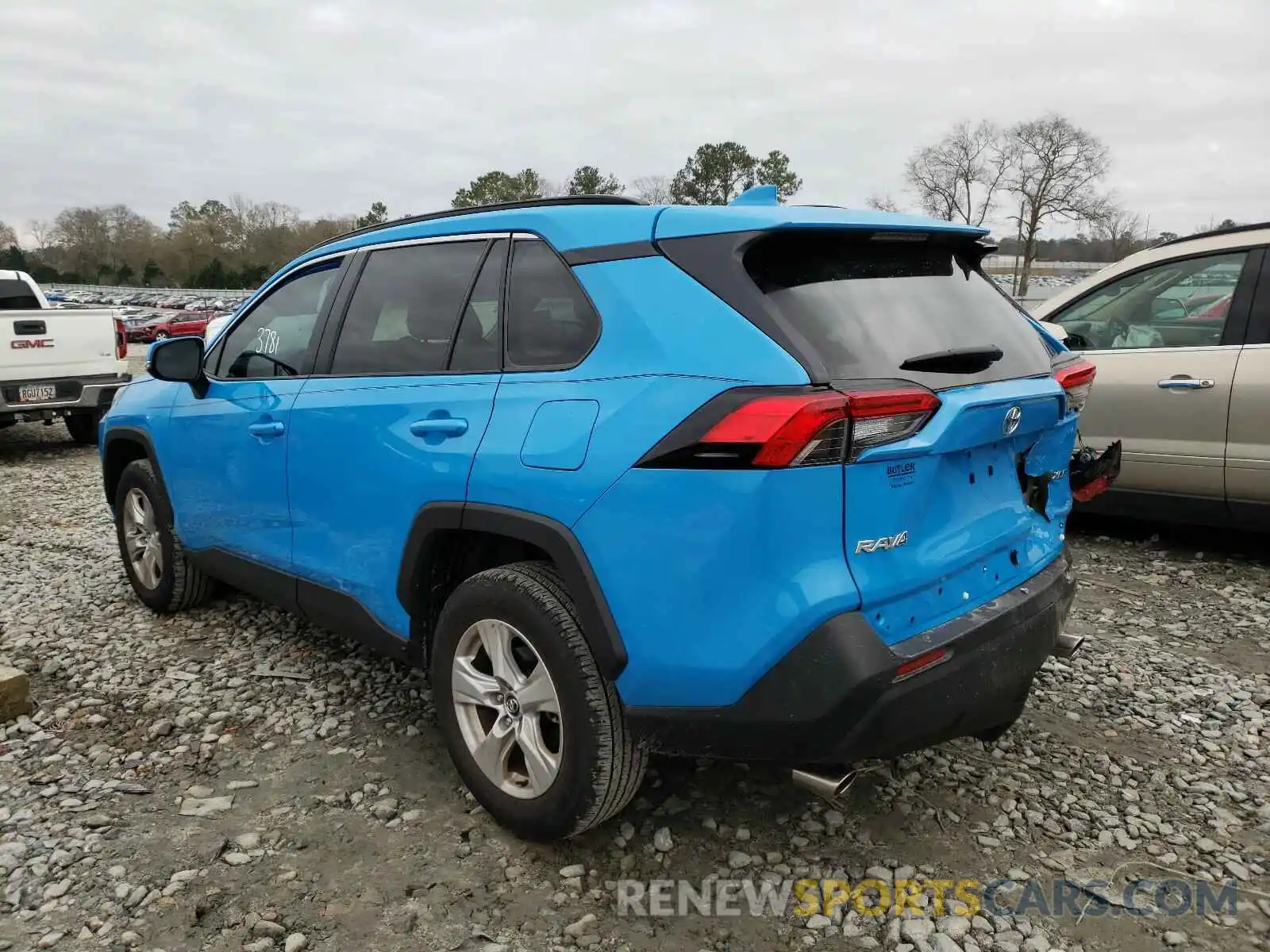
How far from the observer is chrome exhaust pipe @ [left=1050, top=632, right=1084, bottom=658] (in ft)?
8.80

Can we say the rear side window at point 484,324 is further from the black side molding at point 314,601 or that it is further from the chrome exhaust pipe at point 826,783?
the chrome exhaust pipe at point 826,783

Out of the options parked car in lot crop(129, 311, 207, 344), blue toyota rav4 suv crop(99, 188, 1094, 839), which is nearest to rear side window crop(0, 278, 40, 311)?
blue toyota rav4 suv crop(99, 188, 1094, 839)

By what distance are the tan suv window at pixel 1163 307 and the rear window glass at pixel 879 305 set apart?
2968mm

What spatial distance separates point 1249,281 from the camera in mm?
4801

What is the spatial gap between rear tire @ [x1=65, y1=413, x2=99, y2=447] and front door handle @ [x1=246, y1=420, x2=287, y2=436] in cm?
828

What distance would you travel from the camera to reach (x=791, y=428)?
78.0 inches

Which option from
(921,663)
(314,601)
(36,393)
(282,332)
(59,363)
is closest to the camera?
(921,663)

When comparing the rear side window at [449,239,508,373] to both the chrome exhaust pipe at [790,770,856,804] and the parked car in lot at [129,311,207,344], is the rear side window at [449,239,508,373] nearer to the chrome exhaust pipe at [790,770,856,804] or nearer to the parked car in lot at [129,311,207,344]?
the chrome exhaust pipe at [790,770,856,804]

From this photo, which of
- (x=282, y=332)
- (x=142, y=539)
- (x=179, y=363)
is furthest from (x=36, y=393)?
(x=282, y=332)

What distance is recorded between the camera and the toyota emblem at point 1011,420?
7.63 ft

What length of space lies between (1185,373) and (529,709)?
423 centimetres

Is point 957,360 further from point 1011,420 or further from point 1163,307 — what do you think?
point 1163,307

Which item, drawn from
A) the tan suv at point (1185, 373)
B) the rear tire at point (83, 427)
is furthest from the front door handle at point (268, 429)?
the rear tire at point (83, 427)

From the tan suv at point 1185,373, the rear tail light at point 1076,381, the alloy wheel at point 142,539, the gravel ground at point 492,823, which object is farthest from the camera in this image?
the tan suv at point 1185,373
